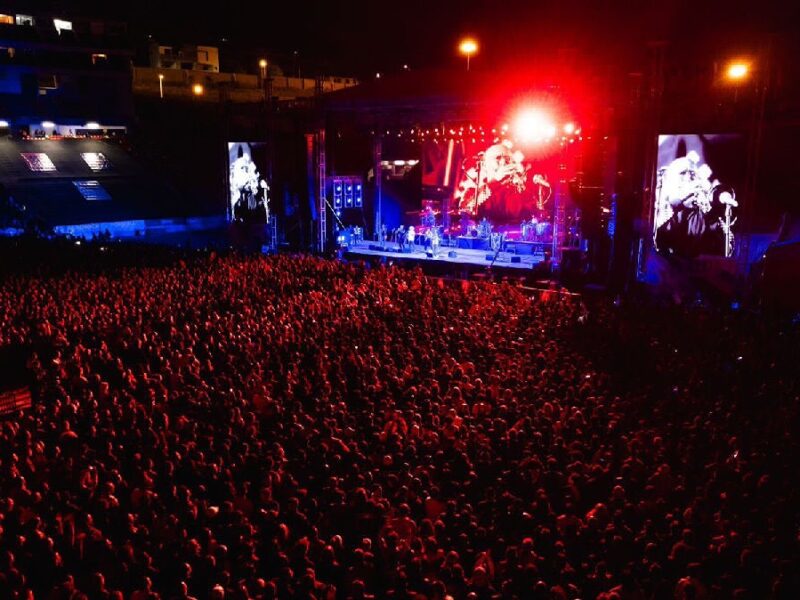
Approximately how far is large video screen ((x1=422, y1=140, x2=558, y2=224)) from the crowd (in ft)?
37.5

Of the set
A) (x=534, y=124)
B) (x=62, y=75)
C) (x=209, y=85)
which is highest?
(x=209, y=85)

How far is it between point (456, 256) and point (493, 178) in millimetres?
4278

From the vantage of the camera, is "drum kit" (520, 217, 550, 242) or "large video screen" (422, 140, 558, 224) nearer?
"drum kit" (520, 217, 550, 242)

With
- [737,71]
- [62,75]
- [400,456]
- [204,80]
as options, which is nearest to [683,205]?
[737,71]

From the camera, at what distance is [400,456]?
6.34m

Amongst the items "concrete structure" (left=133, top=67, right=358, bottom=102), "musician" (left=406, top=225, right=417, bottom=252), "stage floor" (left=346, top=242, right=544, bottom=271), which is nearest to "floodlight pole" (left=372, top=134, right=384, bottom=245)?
"stage floor" (left=346, top=242, right=544, bottom=271)

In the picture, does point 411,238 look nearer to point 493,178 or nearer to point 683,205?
point 493,178

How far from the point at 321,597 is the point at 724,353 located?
7114 mm

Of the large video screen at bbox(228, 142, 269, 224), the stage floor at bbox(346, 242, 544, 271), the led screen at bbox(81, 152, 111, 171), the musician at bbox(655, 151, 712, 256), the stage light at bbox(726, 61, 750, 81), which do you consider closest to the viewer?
the stage light at bbox(726, 61, 750, 81)

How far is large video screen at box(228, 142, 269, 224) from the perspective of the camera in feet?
77.2

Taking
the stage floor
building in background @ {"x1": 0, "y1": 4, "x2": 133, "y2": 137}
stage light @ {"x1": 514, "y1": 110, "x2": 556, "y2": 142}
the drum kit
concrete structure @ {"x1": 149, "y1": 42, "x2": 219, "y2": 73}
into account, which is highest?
concrete structure @ {"x1": 149, "y1": 42, "x2": 219, "y2": 73}

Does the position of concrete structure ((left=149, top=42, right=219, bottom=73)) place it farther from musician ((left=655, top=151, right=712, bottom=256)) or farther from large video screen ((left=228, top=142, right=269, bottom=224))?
musician ((left=655, top=151, right=712, bottom=256))

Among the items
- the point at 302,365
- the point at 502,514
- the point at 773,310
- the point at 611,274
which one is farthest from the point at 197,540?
the point at 611,274

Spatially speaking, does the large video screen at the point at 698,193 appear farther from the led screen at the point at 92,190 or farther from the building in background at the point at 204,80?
the led screen at the point at 92,190
